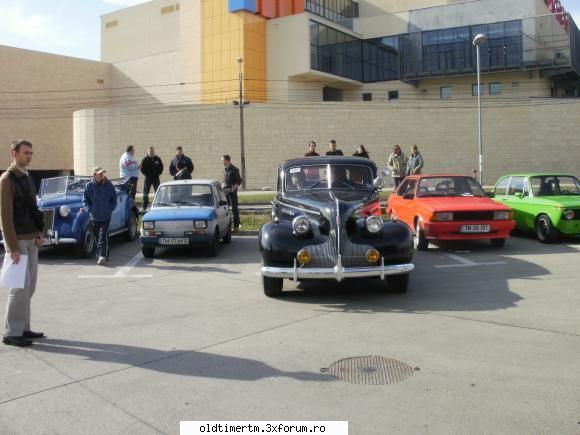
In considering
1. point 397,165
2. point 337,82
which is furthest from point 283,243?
point 337,82

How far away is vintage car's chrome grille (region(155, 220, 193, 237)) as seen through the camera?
10.5 meters

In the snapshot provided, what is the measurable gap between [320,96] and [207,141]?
35.8 ft

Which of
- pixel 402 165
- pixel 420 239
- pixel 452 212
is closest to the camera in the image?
pixel 452 212

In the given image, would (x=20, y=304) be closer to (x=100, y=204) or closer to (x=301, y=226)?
(x=301, y=226)

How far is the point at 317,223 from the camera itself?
7.38m

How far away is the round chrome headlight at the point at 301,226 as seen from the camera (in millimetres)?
7082

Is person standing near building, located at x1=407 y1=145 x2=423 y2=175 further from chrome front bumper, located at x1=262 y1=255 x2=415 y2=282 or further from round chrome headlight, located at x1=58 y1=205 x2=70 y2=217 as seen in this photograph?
chrome front bumper, located at x1=262 y1=255 x2=415 y2=282

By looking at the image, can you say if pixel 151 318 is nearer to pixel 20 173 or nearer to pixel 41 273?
pixel 20 173

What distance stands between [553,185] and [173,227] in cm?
823

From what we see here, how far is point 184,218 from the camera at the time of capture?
1052cm

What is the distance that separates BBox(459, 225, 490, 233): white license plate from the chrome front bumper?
157 inches

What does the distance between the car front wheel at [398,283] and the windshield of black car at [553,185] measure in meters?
6.23

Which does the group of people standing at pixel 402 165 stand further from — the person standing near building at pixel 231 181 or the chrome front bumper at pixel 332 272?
the chrome front bumper at pixel 332 272

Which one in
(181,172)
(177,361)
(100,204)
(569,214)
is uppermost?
(181,172)
